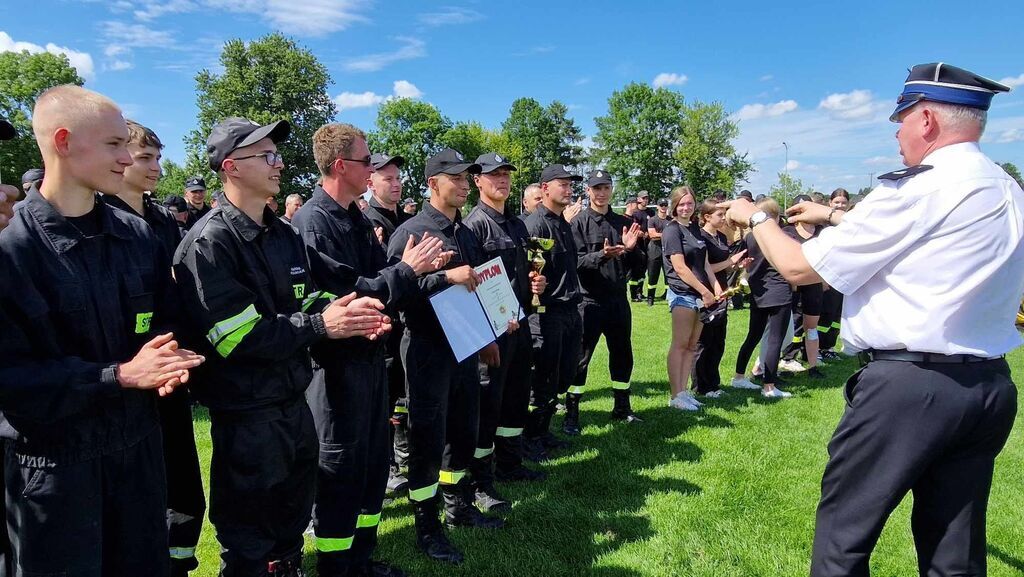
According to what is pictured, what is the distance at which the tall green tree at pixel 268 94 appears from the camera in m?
40.2

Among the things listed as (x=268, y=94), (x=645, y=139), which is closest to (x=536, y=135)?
(x=645, y=139)

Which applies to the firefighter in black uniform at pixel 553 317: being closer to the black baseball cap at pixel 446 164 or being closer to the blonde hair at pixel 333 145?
the black baseball cap at pixel 446 164

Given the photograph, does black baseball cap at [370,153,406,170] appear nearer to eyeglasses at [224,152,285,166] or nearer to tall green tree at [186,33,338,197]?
eyeglasses at [224,152,285,166]

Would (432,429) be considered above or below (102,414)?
below

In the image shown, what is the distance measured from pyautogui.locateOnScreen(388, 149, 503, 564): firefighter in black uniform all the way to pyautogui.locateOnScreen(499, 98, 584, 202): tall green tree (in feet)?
242

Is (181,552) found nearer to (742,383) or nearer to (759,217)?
(759,217)

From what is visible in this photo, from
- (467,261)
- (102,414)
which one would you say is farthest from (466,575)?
(102,414)

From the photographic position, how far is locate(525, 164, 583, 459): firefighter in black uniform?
5723 mm

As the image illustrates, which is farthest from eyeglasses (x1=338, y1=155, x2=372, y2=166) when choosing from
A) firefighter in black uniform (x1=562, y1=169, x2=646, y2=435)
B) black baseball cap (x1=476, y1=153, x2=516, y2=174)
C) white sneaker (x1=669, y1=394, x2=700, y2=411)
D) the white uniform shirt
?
white sneaker (x1=669, y1=394, x2=700, y2=411)

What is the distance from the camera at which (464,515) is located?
4.26m

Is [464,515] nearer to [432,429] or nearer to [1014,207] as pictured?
[432,429]

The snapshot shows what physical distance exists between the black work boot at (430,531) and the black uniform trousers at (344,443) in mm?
569

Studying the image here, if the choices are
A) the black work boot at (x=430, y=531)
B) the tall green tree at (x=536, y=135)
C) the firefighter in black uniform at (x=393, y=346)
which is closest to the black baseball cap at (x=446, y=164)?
the firefighter in black uniform at (x=393, y=346)

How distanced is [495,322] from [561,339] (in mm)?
1744
